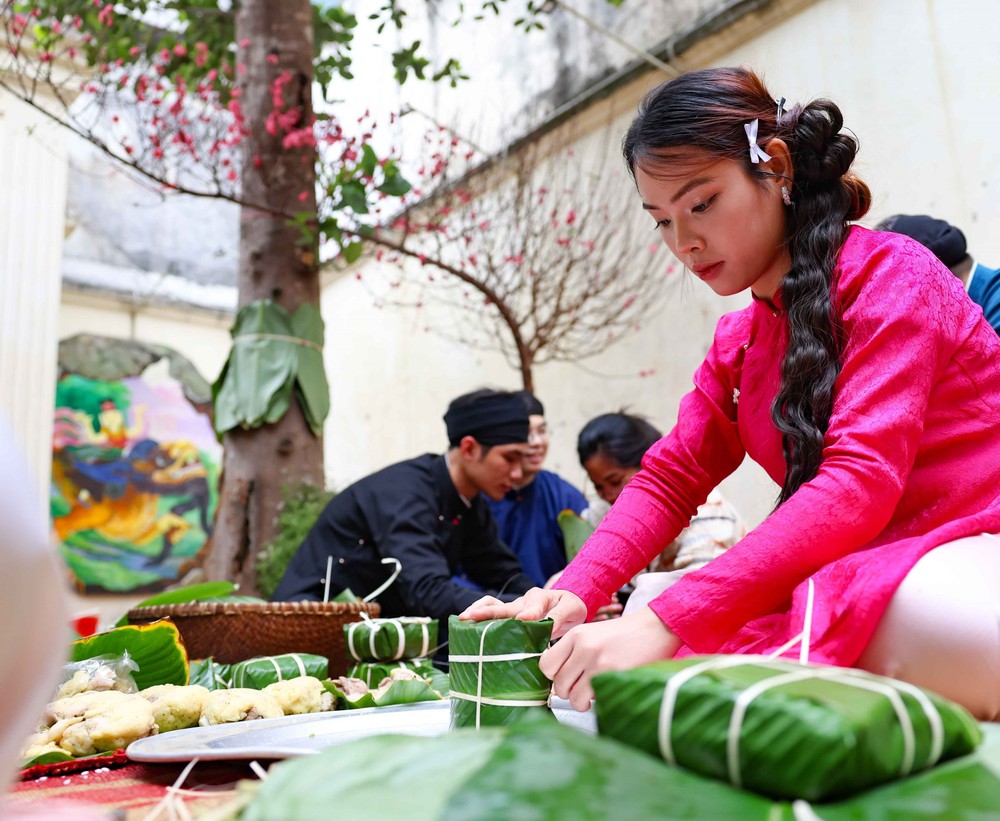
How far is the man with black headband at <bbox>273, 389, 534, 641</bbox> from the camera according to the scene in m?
2.52

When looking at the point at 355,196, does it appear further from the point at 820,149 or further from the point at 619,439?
the point at 820,149

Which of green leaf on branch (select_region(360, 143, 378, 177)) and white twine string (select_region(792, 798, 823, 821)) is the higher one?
green leaf on branch (select_region(360, 143, 378, 177))

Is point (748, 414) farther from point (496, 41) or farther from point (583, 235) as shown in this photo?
point (496, 41)

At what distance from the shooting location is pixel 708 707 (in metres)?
0.51

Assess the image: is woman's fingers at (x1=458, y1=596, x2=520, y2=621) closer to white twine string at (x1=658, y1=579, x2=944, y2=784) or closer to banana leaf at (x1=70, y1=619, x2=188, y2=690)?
white twine string at (x1=658, y1=579, x2=944, y2=784)

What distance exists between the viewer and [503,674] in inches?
34.6

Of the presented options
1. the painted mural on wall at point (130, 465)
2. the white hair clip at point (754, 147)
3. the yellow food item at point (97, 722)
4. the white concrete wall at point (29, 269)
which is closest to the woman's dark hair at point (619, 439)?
the white hair clip at point (754, 147)

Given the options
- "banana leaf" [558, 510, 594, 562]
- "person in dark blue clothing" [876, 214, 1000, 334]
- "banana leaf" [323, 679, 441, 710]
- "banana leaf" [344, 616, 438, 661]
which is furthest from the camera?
"banana leaf" [558, 510, 594, 562]

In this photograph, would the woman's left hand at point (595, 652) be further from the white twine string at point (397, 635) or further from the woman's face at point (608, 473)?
the woman's face at point (608, 473)

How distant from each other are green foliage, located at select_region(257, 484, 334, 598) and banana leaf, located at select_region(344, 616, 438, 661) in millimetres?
1724

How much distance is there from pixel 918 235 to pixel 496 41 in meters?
4.39

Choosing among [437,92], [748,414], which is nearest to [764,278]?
[748,414]

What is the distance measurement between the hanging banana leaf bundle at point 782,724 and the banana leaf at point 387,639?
104 centimetres

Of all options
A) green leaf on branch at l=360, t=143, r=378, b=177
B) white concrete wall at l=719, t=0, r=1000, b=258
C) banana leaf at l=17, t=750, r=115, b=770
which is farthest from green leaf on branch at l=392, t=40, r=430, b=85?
banana leaf at l=17, t=750, r=115, b=770
